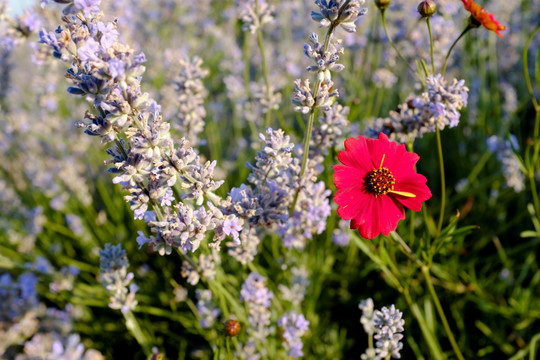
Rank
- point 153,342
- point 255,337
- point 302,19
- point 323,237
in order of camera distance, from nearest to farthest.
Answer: point 255,337, point 153,342, point 323,237, point 302,19

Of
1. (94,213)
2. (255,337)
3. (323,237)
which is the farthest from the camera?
(94,213)

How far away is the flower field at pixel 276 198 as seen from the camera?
1.18 meters

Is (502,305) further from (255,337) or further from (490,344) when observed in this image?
(255,337)

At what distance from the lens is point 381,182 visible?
56.0 inches

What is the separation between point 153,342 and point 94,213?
5.25ft

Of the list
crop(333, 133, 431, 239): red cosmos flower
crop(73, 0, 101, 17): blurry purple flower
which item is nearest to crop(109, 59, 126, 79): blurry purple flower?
crop(73, 0, 101, 17): blurry purple flower

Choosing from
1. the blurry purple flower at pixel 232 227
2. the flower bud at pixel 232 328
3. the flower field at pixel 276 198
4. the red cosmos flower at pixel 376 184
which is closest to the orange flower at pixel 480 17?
the flower field at pixel 276 198

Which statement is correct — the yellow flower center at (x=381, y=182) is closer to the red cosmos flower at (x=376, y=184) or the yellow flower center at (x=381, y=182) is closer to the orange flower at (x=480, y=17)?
the red cosmos flower at (x=376, y=184)

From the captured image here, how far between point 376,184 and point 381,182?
Result: 0.06 feet

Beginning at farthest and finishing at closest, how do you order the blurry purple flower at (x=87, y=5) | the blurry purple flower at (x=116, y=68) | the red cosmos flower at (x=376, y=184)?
the red cosmos flower at (x=376, y=184)
the blurry purple flower at (x=87, y=5)
the blurry purple flower at (x=116, y=68)

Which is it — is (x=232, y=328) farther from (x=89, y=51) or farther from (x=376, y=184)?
(x=89, y=51)

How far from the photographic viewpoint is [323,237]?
2.75 meters

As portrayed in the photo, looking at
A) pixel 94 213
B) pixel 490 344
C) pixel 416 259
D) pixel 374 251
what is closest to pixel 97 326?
pixel 94 213

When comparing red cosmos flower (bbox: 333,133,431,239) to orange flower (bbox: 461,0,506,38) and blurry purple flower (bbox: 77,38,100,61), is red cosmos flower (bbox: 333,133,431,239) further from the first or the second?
blurry purple flower (bbox: 77,38,100,61)
